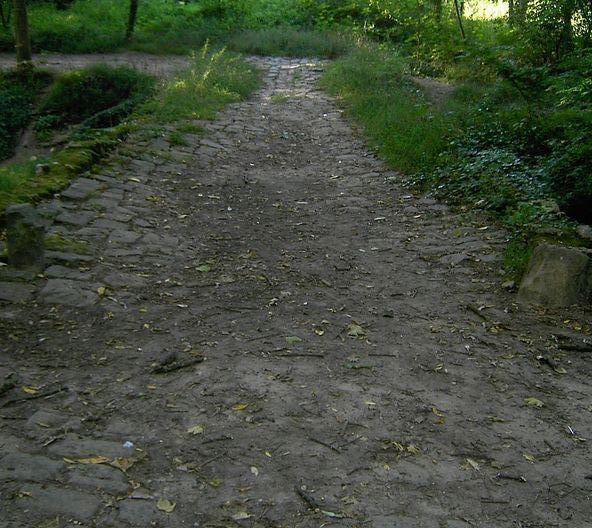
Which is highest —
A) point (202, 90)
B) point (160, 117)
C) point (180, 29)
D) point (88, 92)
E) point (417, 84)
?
point (180, 29)

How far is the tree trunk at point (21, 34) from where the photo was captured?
12.9m

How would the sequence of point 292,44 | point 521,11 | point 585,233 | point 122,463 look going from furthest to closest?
point 292,44, point 521,11, point 585,233, point 122,463

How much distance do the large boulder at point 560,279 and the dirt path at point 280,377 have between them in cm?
18

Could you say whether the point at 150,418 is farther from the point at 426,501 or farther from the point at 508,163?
the point at 508,163

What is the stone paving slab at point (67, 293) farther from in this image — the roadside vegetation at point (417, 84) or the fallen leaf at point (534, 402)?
the fallen leaf at point (534, 402)

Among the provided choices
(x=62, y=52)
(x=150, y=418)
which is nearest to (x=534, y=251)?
(x=150, y=418)

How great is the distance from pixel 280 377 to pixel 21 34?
12.1 metres

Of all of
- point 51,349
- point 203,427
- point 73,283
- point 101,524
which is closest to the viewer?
point 101,524

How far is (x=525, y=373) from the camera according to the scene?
407 cm

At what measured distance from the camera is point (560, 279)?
16.3 ft

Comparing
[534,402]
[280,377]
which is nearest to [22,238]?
[280,377]

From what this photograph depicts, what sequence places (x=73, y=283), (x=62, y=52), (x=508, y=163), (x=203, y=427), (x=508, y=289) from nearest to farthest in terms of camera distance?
(x=203, y=427)
(x=73, y=283)
(x=508, y=289)
(x=508, y=163)
(x=62, y=52)

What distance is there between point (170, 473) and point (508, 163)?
5594mm

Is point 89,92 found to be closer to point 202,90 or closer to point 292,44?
point 202,90
